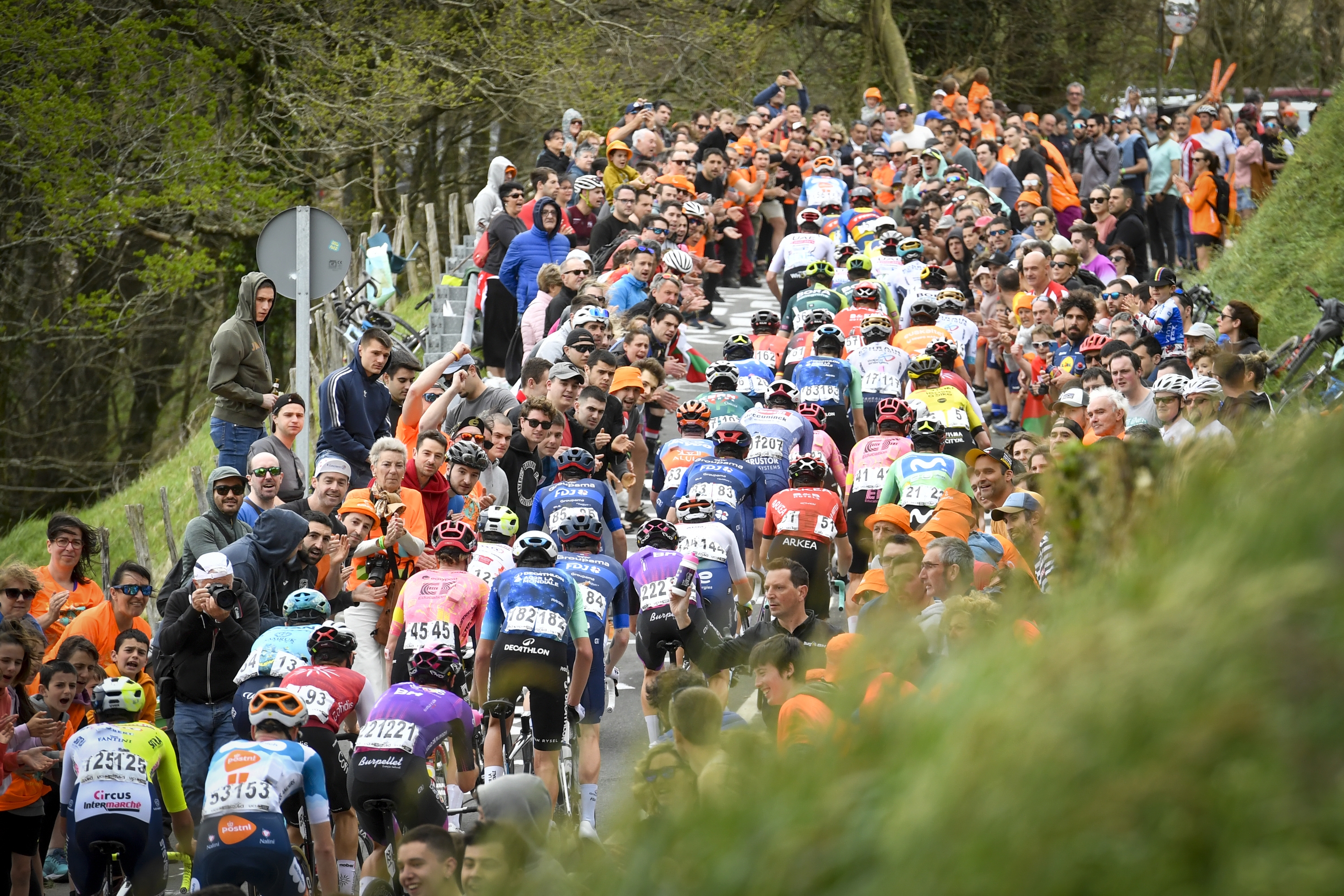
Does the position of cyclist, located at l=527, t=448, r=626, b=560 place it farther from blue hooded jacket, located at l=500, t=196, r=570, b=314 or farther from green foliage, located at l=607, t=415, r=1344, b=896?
green foliage, located at l=607, t=415, r=1344, b=896

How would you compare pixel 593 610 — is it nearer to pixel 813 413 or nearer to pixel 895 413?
pixel 895 413

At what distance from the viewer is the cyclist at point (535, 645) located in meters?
9.02

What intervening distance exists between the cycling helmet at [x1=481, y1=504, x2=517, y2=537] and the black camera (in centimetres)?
172

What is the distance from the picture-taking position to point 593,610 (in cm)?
949

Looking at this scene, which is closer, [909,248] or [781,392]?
[781,392]

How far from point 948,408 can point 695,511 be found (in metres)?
3.40

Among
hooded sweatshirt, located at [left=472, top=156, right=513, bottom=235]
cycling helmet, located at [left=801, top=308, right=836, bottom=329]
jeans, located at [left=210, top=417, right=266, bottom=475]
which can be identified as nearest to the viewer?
jeans, located at [left=210, top=417, right=266, bottom=475]

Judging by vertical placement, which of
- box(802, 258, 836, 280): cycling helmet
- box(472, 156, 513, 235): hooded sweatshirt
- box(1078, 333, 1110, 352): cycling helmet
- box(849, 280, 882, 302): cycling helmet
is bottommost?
box(1078, 333, 1110, 352): cycling helmet

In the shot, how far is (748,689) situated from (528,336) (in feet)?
18.4

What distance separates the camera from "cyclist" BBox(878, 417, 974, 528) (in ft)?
36.3

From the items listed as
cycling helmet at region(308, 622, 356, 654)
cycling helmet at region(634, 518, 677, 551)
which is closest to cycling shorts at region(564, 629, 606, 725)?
cycling helmet at region(634, 518, 677, 551)

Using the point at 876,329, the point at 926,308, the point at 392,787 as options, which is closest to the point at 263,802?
the point at 392,787

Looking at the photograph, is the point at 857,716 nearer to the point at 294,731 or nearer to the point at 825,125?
the point at 294,731

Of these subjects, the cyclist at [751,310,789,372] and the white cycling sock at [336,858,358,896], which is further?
the cyclist at [751,310,789,372]
